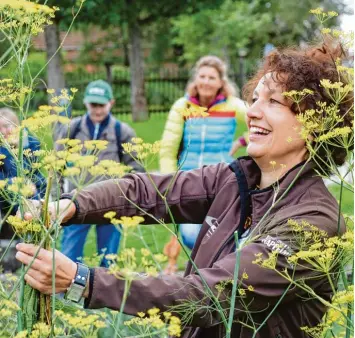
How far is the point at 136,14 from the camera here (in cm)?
1738

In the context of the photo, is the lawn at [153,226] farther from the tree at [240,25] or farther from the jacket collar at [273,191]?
the tree at [240,25]

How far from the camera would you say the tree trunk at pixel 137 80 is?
21469 mm

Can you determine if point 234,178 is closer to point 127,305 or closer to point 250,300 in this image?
point 250,300

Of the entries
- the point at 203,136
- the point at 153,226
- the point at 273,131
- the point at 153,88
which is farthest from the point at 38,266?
the point at 153,88

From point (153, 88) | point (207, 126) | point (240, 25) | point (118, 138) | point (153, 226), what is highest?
point (240, 25)

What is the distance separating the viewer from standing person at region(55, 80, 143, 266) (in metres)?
6.32

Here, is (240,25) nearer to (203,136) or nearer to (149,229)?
(149,229)

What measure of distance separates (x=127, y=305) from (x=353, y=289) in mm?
601

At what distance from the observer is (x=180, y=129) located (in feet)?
19.3

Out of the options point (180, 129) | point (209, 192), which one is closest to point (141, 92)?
point (180, 129)

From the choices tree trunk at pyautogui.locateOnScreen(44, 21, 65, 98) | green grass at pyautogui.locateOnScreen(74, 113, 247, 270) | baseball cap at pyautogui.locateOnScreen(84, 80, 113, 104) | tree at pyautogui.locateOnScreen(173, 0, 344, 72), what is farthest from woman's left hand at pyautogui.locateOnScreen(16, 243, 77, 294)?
tree at pyautogui.locateOnScreen(173, 0, 344, 72)

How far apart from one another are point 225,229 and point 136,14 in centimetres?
1524

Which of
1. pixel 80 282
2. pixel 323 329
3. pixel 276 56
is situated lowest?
pixel 323 329

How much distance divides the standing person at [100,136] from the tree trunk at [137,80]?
14866 mm
